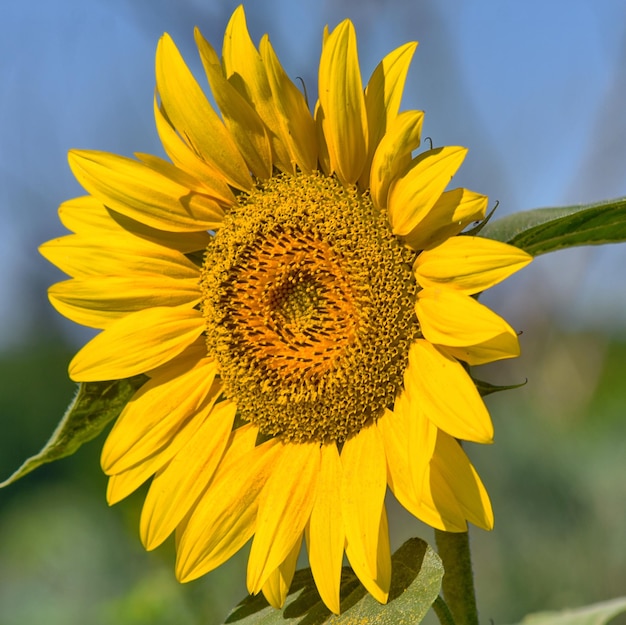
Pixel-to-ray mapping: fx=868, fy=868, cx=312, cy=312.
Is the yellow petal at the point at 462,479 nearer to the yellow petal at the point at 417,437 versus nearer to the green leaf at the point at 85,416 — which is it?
the yellow petal at the point at 417,437

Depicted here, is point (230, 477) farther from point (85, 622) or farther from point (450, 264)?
point (85, 622)

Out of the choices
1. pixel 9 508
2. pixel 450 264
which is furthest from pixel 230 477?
pixel 9 508

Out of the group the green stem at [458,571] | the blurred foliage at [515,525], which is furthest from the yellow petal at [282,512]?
the blurred foliage at [515,525]

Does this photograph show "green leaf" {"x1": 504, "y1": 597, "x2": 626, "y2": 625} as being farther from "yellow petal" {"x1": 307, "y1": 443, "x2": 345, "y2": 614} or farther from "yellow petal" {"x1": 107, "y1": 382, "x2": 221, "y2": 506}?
"yellow petal" {"x1": 107, "y1": 382, "x2": 221, "y2": 506}

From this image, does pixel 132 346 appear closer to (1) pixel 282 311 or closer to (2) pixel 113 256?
(2) pixel 113 256

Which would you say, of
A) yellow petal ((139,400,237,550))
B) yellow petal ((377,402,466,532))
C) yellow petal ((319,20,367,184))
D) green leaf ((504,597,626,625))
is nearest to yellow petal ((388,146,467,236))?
yellow petal ((319,20,367,184))
